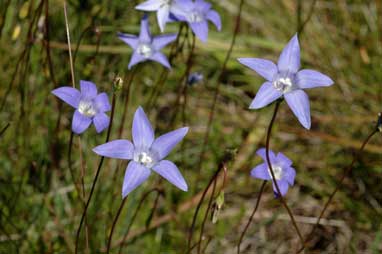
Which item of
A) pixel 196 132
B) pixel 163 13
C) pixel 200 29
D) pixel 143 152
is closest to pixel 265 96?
pixel 143 152

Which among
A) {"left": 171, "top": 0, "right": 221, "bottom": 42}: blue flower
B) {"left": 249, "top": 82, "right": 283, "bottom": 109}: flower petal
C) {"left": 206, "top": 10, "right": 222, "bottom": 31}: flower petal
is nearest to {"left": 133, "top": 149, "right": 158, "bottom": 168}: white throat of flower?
{"left": 249, "top": 82, "right": 283, "bottom": 109}: flower petal

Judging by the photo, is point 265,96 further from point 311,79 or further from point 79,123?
point 79,123

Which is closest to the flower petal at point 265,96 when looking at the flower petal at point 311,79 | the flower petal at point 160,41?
the flower petal at point 311,79

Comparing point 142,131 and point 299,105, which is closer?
point 299,105

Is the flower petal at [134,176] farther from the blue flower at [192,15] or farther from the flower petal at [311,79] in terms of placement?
the blue flower at [192,15]

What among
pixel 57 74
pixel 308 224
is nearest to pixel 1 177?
pixel 57 74

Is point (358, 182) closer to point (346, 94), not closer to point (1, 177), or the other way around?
point (346, 94)

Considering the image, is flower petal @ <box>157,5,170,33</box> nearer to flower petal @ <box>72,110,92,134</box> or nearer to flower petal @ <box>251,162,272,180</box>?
flower petal @ <box>72,110,92,134</box>
